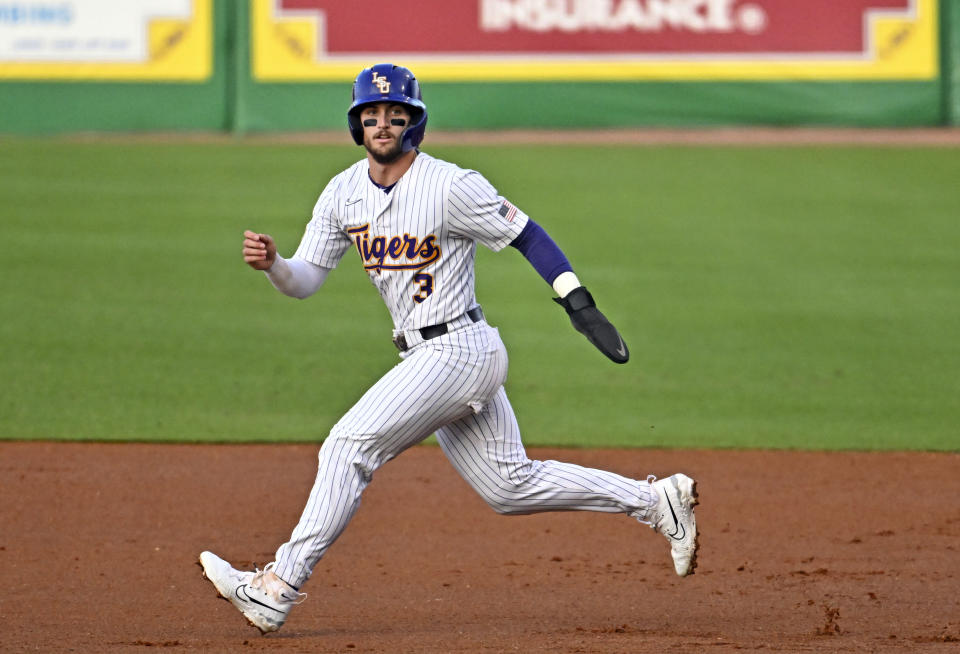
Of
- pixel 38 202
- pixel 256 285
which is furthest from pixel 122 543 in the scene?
pixel 38 202

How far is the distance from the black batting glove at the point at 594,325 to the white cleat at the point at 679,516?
644 millimetres

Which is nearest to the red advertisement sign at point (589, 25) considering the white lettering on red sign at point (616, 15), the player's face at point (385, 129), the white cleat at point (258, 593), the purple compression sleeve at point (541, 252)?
the white lettering on red sign at point (616, 15)

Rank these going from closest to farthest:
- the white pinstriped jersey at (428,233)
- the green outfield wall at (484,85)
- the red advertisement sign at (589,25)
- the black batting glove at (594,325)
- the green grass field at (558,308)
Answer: the black batting glove at (594,325)
the white pinstriped jersey at (428,233)
the green grass field at (558,308)
the red advertisement sign at (589,25)
the green outfield wall at (484,85)

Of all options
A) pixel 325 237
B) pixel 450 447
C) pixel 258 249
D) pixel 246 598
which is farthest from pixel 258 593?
pixel 325 237

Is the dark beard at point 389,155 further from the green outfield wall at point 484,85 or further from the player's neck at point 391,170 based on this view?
the green outfield wall at point 484,85

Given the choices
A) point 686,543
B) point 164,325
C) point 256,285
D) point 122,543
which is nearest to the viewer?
point 686,543

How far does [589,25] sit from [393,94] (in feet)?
37.2

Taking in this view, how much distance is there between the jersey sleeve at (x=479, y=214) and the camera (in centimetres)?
454

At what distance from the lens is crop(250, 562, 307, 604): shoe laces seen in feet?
14.5

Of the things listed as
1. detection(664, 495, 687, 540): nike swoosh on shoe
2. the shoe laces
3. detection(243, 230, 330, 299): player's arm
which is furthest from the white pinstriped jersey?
detection(664, 495, 687, 540): nike swoosh on shoe

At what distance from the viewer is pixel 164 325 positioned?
10344mm

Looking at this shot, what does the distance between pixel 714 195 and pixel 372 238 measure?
1011 centimetres

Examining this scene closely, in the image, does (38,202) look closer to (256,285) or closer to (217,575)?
(256,285)

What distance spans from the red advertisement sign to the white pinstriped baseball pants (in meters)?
11.2
